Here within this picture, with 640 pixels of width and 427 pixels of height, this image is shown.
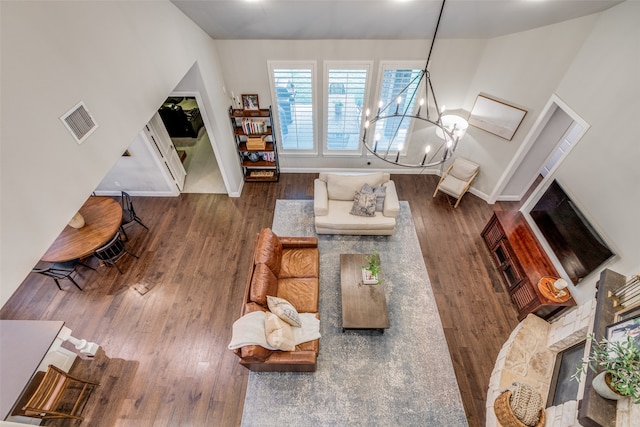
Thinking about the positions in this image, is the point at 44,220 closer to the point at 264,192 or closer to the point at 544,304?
the point at 264,192

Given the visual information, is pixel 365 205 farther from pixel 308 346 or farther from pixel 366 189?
pixel 308 346

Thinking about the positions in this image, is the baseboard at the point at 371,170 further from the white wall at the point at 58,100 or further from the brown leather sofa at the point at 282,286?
the white wall at the point at 58,100

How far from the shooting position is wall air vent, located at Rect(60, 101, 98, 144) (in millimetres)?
2164

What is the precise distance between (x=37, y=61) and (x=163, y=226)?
13.0 feet

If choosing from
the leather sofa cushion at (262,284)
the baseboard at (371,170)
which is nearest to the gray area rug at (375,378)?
the leather sofa cushion at (262,284)

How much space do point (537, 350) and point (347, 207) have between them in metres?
3.32

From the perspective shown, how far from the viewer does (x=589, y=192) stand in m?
3.59

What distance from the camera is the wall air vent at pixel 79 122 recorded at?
2.16 meters

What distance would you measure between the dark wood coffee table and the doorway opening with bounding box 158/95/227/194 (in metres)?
3.40

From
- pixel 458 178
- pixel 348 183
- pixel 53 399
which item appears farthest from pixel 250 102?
pixel 53 399

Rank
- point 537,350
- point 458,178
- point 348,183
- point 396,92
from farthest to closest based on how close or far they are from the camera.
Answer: point 458,178, point 396,92, point 348,183, point 537,350

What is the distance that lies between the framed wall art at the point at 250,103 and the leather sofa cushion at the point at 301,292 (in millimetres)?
3471

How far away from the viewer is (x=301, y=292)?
4098mm

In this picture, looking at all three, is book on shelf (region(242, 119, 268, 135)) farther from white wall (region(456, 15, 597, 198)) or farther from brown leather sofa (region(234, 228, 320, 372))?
white wall (region(456, 15, 597, 198))
